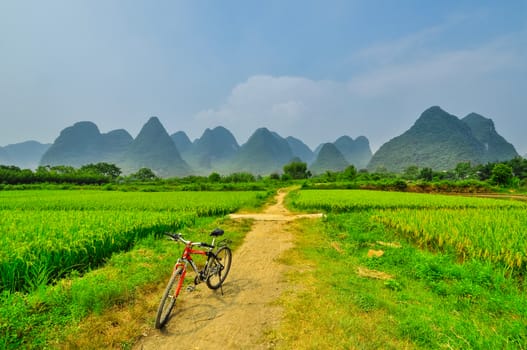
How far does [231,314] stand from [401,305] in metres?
3.18

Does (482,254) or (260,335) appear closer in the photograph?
(260,335)

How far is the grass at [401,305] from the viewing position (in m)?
3.02

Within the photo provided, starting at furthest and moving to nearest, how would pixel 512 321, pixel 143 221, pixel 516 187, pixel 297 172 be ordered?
1. pixel 297 172
2. pixel 516 187
3. pixel 143 221
4. pixel 512 321

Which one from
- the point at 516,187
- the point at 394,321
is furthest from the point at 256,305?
the point at 516,187

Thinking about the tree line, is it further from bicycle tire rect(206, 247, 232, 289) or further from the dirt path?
bicycle tire rect(206, 247, 232, 289)

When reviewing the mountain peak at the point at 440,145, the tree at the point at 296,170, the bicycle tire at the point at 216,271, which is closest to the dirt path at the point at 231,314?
the bicycle tire at the point at 216,271

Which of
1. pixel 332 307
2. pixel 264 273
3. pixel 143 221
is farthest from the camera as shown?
pixel 143 221

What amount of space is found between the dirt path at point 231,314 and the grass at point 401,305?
1.09 ft

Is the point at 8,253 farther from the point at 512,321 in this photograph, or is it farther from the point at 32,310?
the point at 512,321

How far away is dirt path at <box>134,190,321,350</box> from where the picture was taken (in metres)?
3.02

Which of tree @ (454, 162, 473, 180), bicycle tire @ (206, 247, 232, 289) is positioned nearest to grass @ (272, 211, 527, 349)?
bicycle tire @ (206, 247, 232, 289)

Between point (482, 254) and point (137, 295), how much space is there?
337 inches

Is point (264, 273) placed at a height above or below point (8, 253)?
below

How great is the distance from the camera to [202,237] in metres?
8.49
